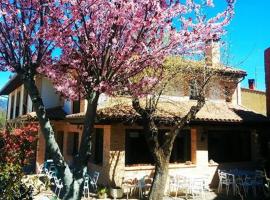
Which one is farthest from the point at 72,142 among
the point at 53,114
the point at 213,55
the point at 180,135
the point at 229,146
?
the point at 213,55

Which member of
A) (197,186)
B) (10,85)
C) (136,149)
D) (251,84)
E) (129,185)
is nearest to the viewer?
(129,185)

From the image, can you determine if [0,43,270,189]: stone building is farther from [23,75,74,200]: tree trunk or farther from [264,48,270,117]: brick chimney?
[23,75,74,200]: tree trunk

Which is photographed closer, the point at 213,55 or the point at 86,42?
the point at 86,42

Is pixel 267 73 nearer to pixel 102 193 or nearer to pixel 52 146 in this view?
pixel 102 193

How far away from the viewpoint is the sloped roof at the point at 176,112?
1348cm

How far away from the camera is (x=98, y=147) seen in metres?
16.2

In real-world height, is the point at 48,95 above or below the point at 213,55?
below

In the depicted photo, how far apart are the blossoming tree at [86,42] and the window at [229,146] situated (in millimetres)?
10610

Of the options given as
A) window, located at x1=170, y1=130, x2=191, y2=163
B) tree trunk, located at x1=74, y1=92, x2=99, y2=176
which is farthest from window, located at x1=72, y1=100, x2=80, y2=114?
tree trunk, located at x1=74, y1=92, x2=99, y2=176

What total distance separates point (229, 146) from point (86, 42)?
1298cm

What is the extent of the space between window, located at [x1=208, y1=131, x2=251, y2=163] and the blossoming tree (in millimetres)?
10610

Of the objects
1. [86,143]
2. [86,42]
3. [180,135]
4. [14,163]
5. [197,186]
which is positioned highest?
[86,42]

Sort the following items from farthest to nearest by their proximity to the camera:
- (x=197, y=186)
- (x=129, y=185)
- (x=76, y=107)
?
(x=76, y=107) → (x=197, y=186) → (x=129, y=185)

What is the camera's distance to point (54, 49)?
7.08 m
